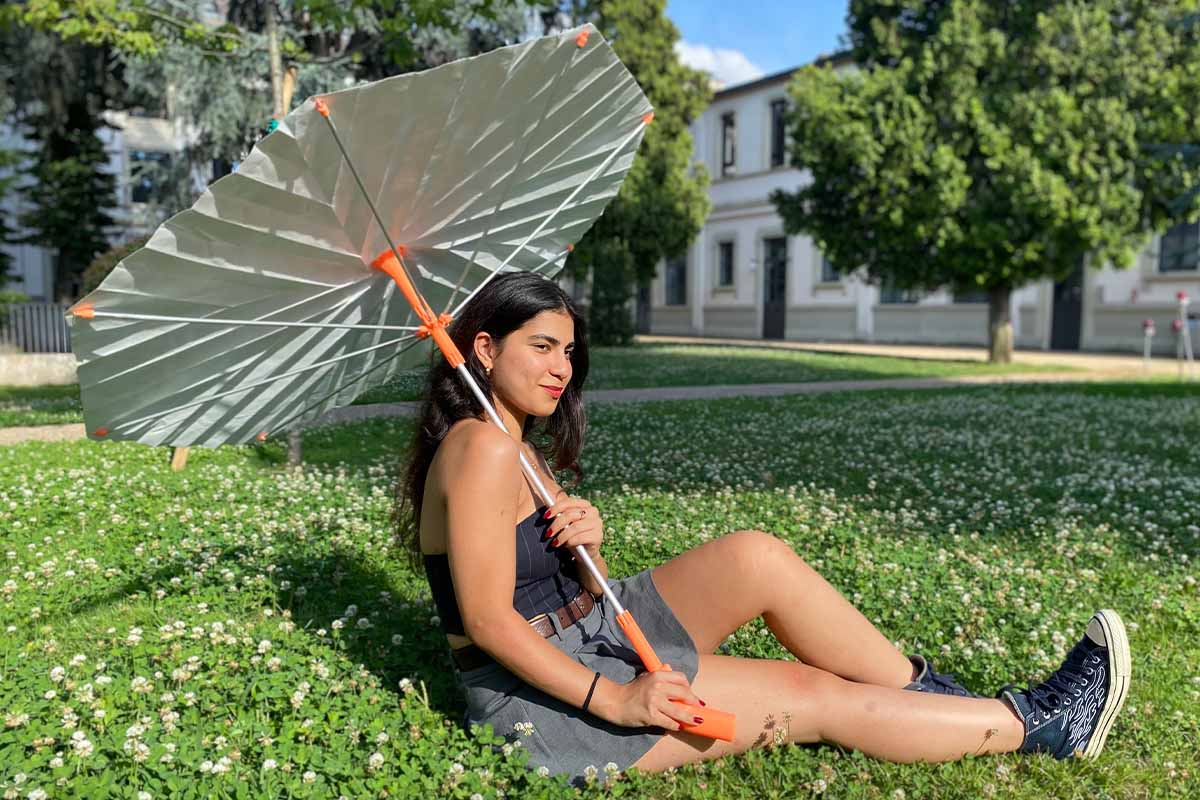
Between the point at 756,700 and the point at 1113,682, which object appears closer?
the point at 756,700

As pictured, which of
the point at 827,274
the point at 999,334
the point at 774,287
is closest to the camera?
the point at 999,334

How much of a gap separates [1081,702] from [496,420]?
6.86 ft

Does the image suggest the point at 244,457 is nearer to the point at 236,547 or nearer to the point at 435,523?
the point at 236,547

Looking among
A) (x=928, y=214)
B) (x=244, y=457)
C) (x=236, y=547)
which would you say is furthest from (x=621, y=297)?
(x=236, y=547)

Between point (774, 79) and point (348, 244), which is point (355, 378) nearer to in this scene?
point (348, 244)

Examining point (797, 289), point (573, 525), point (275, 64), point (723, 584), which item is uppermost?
point (275, 64)

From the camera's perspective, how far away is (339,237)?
2.72 metres

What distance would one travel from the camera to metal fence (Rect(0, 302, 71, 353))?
17.8 metres

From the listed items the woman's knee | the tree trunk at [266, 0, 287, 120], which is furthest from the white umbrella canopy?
the tree trunk at [266, 0, 287, 120]

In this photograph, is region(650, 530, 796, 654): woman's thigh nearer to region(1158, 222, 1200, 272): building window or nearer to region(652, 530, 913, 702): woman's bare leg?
region(652, 530, 913, 702): woman's bare leg

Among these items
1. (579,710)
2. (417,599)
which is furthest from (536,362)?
(417,599)

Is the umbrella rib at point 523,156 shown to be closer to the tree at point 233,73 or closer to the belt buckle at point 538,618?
the belt buckle at point 538,618

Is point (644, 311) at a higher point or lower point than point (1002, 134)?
lower

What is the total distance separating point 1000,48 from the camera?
19.1 metres
